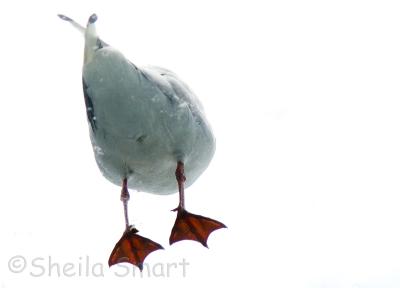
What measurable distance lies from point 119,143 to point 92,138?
0.29m

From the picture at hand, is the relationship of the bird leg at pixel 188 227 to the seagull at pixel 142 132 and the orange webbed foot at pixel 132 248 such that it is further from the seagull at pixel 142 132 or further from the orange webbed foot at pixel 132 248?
the orange webbed foot at pixel 132 248

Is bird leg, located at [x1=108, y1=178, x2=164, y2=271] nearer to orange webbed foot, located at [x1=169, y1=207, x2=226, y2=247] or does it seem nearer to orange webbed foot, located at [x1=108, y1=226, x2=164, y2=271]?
orange webbed foot, located at [x1=108, y1=226, x2=164, y2=271]

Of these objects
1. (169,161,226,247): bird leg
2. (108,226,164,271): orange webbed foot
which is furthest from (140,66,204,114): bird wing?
(108,226,164,271): orange webbed foot

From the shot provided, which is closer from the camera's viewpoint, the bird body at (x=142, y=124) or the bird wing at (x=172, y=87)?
the bird body at (x=142, y=124)

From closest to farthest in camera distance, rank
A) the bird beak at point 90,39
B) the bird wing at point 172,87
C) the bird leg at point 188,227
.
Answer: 1. the bird beak at point 90,39
2. the bird wing at point 172,87
3. the bird leg at point 188,227

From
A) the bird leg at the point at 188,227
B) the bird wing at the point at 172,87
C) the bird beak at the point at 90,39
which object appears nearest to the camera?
the bird beak at the point at 90,39

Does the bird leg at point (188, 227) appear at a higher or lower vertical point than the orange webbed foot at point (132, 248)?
higher

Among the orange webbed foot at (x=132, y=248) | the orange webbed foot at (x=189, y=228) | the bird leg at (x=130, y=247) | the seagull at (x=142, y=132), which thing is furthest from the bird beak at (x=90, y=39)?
the orange webbed foot at (x=132, y=248)

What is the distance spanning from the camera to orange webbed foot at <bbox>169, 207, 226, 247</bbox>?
→ 5.73m

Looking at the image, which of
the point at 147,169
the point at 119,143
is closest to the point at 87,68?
the point at 119,143

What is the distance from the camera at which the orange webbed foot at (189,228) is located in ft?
18.8

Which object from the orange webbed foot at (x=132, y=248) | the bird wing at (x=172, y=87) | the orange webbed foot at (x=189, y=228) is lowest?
the orange webbed foot at (x=132, y=248)

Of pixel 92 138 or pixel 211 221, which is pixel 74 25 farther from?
pixel 211 221

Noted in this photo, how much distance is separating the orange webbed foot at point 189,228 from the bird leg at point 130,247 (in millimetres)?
218
